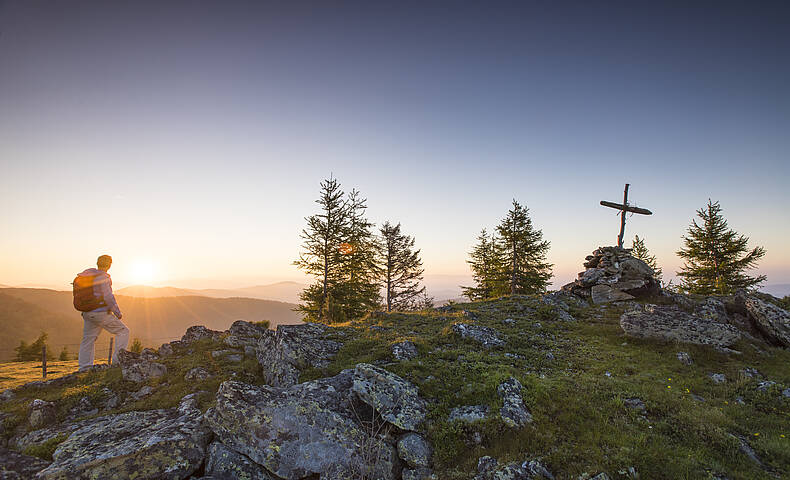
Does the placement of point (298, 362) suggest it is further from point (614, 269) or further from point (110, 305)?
point (614, 269)

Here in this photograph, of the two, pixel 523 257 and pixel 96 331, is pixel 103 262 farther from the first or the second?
pixel 523 257

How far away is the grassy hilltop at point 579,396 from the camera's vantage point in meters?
5.72

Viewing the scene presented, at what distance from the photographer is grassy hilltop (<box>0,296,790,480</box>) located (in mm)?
5723

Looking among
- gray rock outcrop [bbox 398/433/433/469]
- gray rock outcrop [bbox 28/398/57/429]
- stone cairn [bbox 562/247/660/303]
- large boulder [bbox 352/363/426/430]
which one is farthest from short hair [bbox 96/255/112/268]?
stone cairn [bbox 562/247/660/303]

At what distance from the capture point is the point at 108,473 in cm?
529

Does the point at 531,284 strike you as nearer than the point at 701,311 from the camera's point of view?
No

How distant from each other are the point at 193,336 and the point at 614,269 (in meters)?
23.2

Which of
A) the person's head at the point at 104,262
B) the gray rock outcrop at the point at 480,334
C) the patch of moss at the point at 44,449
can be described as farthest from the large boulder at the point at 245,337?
the gray rock outcrop at the point at 480,334

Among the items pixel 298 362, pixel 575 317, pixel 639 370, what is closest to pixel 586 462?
pixel 639 370

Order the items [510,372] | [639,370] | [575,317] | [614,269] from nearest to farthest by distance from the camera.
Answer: [510,372] → [639,370] → [575,317] → [614,269]

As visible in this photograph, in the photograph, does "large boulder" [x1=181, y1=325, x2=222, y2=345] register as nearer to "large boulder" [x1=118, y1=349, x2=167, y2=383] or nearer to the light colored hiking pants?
the light colored hiking pants

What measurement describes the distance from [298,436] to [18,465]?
5.31 m

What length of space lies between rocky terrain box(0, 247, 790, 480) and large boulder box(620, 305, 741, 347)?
0.06 metres

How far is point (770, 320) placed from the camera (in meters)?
12.0
